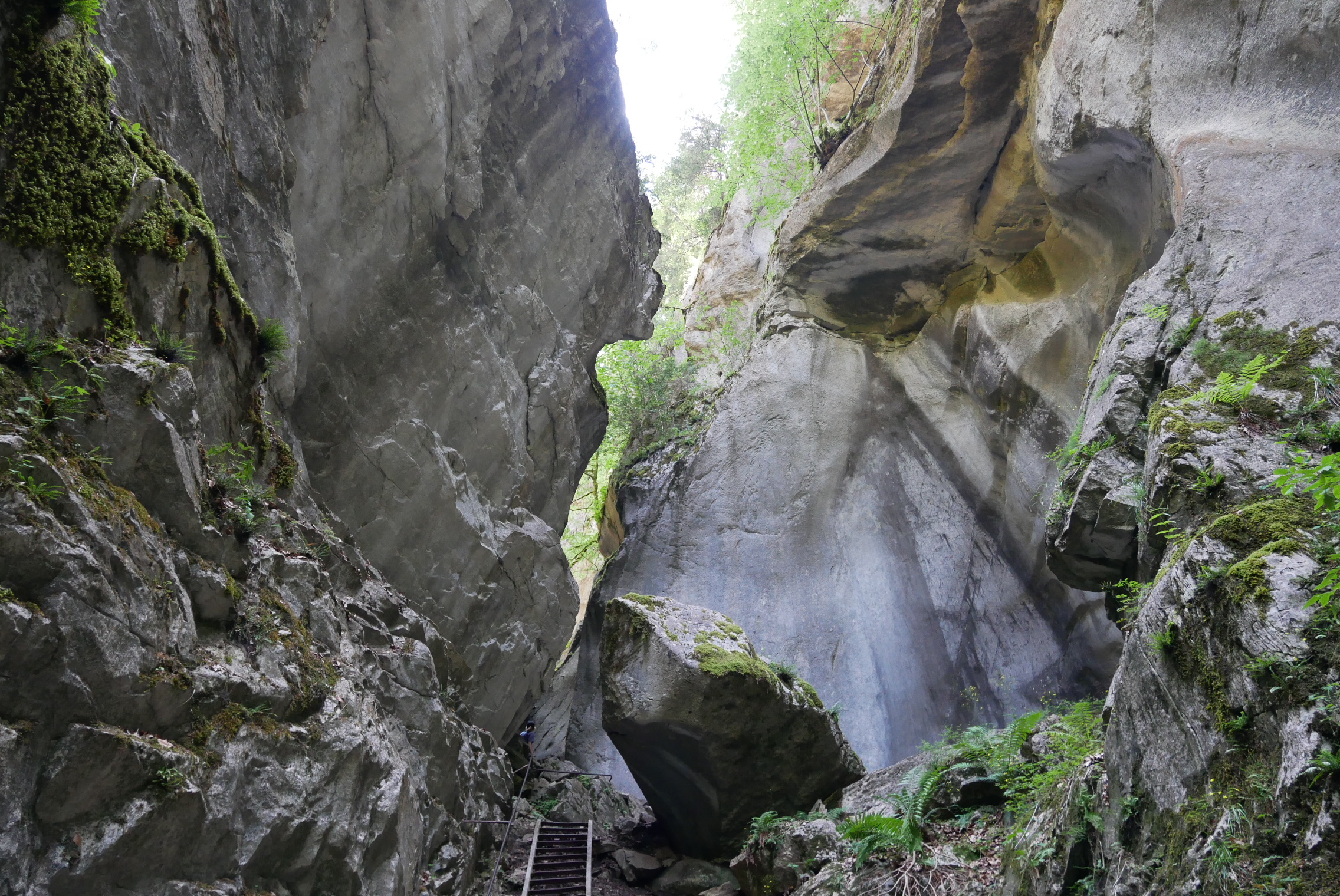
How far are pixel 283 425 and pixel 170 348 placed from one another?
2731 millimetres

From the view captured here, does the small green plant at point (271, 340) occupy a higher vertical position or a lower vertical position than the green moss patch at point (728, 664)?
higher

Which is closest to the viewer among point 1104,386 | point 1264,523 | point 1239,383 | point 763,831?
point 1264,523

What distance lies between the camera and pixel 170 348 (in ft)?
16.2

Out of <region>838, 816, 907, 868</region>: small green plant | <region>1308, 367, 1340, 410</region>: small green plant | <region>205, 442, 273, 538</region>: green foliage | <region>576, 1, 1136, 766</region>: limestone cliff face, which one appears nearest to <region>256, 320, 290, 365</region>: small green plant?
<region>205, 442, 273, 538</region>: green foliage

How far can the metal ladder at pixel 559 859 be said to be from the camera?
364 inches

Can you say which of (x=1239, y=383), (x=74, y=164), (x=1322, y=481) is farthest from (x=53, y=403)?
(x=1239, y=383)

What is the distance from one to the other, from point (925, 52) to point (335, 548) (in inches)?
414

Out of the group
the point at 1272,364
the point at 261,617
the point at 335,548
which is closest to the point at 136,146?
the point at 261,617

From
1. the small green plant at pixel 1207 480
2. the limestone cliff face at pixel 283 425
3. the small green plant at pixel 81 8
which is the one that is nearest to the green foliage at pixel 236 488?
the limestone cliff face at pixel 283 425

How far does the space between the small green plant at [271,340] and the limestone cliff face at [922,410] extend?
355 inches

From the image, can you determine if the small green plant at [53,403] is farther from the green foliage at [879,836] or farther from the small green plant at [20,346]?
the green foliage at [879,836]

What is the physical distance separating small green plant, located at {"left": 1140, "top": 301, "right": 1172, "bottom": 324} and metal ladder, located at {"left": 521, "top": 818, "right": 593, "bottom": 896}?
27.9 feet

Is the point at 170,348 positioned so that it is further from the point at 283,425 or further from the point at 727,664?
the point at 727,664

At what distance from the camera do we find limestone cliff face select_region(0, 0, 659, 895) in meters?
3.75
